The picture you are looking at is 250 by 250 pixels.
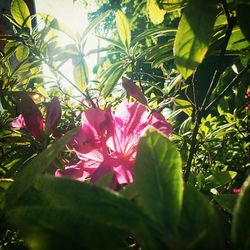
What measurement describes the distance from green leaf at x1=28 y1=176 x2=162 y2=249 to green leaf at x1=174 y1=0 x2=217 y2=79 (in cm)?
48

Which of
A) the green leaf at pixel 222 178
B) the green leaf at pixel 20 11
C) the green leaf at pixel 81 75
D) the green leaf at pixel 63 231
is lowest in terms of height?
the green leaf at pixel 222 178

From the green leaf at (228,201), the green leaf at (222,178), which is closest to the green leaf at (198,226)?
the green leaf at (228,201)

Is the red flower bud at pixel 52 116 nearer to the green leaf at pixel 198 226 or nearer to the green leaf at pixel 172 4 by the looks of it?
the green leaf at pixel 172 4

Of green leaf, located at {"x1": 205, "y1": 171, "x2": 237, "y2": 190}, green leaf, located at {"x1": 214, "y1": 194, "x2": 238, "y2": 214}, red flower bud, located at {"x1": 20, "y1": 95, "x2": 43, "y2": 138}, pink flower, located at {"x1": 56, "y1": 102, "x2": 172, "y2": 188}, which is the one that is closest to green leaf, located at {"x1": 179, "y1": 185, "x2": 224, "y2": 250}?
green leaf, located at {"x1": 214, "y1": 194, "x2": 238, "y2": 214}

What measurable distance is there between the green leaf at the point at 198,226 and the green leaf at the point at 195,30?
1.44 feet

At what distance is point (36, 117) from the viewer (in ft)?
2.98

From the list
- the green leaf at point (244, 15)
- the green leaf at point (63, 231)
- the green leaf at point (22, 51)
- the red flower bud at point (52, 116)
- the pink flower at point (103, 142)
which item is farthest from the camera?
A: the green leaf at point (22, 51)

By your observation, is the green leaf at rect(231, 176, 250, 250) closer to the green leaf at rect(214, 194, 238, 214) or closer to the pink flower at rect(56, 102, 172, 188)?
the green leaf at rect(214, 194, 238, 214)

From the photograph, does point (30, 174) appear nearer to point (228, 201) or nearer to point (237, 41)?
point (228, 201)

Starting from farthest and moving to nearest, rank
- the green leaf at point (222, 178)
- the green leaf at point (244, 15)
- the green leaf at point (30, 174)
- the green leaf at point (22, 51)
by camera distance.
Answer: the green leaf at point (22, 51), the green leaf at point (222, 178), the green leaf at point (244, 15), the green leaf at point (30, 174)

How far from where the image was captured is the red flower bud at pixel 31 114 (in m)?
0.89

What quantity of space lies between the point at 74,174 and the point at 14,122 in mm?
540

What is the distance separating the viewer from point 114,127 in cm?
84

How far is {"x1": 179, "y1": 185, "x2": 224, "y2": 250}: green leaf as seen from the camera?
0.33 m
